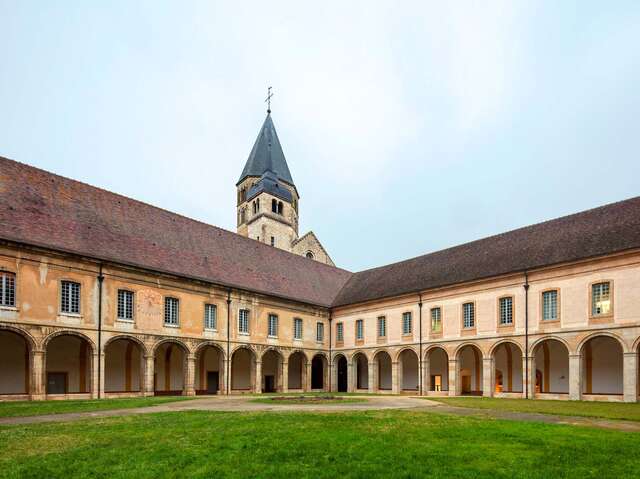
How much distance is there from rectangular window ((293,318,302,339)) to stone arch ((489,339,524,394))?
12.3 meters

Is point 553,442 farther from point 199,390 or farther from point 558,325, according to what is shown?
point 199,390

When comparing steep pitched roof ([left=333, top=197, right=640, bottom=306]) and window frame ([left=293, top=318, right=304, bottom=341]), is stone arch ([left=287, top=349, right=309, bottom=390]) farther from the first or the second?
steep pitched roof ([left=333, top=197, right=640, bottom=306])

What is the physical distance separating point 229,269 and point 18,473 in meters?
23.5

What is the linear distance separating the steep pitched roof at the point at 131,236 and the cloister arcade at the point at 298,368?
3.82m

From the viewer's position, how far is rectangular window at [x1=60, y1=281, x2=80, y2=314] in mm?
21750

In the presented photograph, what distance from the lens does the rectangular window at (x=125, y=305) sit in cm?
2379

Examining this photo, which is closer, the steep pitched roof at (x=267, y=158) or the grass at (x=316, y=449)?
the grass at (x=316, y=449)

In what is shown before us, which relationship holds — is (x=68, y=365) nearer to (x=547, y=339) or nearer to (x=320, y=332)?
(x=320, y=332)

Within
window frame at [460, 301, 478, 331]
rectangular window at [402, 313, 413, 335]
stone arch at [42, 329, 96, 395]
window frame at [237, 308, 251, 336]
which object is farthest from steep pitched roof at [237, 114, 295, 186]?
stone arch at [42, 329, 96, 395]

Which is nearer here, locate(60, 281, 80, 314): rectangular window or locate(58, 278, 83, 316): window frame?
locate(58, 278, 83, 316): window frame

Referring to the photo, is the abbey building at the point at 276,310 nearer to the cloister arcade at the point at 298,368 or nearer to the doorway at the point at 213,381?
the cloister arcade at the point at 298,368

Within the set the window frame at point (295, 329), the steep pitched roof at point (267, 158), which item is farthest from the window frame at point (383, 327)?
the steep pitched roof at point (267, 158)

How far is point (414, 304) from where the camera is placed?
30.8 meters

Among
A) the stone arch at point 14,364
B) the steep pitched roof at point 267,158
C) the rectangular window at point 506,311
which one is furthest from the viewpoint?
the steep pitched roof at point 267,158
